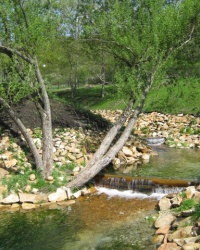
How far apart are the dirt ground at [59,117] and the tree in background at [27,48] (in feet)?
12.0

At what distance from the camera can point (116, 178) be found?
1430cm

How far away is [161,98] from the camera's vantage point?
16.5 m

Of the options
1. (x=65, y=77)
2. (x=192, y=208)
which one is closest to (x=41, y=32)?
(x=192, y=208)

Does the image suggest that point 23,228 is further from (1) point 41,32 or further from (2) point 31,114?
(2) point 31,114

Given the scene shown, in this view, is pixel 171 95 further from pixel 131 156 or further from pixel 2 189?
pixel 2 189

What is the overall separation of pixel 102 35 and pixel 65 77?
36508 mm

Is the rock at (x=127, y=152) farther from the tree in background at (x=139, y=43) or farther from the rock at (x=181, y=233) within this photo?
the rock at (x=181, y=233)

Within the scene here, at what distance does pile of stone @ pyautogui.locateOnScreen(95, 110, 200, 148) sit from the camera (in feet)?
73.4

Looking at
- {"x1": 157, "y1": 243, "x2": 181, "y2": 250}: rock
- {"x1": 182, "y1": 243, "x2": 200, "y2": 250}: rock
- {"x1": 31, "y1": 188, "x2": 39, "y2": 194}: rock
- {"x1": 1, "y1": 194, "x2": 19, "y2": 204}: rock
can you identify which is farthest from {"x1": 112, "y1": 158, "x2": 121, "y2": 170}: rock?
{"x1": 182, "y1": 243, "x2": 200, "y2": 250}: rock

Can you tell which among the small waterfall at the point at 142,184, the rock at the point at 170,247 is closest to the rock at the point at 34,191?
the small waterfall at the point at 142,184

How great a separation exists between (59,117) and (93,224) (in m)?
9.67

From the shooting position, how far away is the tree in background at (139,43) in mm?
13945

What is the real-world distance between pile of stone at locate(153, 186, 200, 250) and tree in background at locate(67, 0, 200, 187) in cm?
370

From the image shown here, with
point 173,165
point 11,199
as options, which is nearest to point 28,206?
point 11,199
